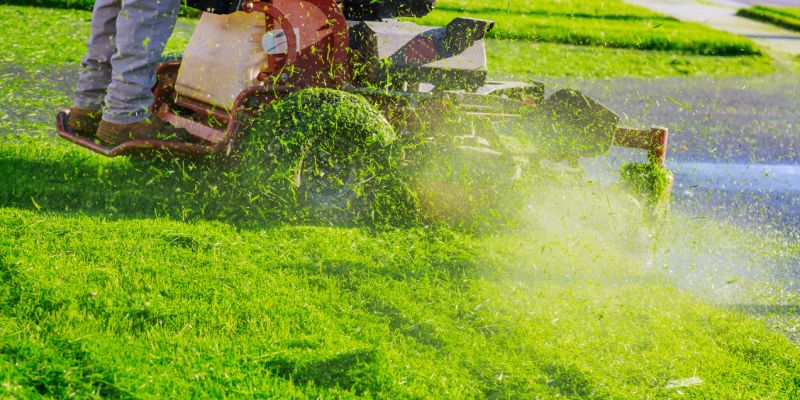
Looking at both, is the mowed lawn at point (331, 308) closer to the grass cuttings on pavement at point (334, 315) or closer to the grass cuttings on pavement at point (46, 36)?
the grass cuttings on pavement at point (334, 315)

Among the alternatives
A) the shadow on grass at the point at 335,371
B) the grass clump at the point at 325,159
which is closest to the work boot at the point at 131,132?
the grass clump at the point at 325,159

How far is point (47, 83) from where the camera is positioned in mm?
6988

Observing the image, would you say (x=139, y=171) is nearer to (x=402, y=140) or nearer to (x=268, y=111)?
(x=268, y=111)

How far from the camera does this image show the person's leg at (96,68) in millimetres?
4449

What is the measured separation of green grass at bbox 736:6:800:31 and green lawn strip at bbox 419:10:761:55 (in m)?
3.48

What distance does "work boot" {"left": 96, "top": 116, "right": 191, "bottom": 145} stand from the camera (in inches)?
167

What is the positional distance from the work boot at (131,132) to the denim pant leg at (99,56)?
0.34 metres

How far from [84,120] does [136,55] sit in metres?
0.64

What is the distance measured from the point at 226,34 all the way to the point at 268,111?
1.88 ft

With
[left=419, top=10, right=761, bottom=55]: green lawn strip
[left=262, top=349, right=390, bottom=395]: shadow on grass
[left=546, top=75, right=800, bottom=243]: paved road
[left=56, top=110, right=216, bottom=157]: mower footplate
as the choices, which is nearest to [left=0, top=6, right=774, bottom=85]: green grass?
[left=419, top=10, right=761, bottom=55]: green lawn strip

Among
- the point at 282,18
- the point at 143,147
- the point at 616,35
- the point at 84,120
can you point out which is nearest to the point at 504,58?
the point at 616,35

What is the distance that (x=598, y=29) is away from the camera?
1267cm

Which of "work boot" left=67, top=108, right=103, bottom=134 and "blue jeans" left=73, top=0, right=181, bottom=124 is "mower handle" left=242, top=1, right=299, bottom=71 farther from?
"work boot" left=67, top=108, right=103, bottom=134

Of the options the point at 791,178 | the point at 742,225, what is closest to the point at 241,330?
the point at 742,225
